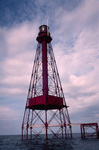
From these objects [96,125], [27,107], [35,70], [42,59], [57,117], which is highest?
[42,59]

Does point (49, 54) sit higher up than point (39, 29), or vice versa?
point (39, 29)

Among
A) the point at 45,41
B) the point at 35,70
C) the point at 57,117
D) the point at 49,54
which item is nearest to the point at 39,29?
the point at 45,41

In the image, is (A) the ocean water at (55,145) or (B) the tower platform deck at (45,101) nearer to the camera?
(A) the ocean water at (55,145)

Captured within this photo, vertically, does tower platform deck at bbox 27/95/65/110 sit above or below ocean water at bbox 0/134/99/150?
above

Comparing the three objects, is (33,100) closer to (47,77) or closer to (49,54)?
(47,77)

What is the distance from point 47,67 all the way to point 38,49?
6.66 meters

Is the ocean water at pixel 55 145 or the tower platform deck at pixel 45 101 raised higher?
the tower platform deck at pixel 45 101

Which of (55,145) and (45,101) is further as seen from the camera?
(45,101)

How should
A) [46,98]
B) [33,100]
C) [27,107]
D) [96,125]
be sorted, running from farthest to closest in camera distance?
1. [96,125]
2. [27,107]
3. [33,100]
4. [46,98]

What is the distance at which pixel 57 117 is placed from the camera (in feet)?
111

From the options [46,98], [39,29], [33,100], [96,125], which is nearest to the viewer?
[46,98]

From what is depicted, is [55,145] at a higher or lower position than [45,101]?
lower

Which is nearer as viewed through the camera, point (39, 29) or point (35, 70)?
point (35, 70)

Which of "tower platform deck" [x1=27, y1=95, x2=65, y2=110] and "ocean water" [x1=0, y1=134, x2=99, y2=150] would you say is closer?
"ocean water" [x1=0, y1=134, x2=99, y2=150]
